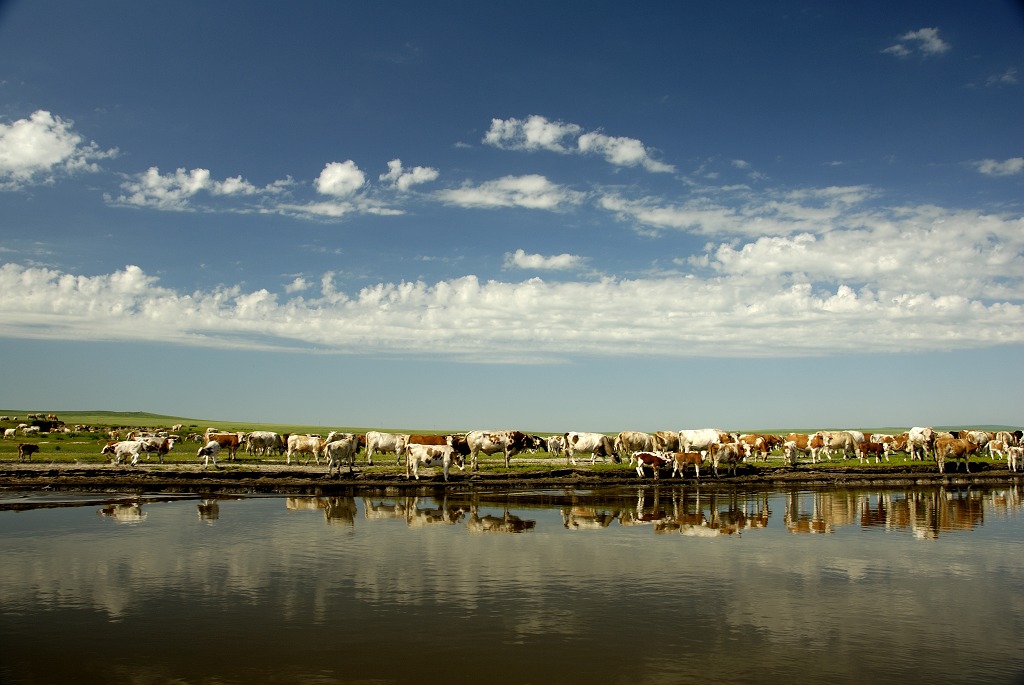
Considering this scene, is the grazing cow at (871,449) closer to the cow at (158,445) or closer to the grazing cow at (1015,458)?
the grazing cow at (1015,458)

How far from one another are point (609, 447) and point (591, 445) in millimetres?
1276

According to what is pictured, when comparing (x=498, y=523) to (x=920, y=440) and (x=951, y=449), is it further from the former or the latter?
(x=920, y=440)

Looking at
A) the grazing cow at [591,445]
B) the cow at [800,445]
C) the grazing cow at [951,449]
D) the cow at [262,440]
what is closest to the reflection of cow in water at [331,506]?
the grazing cow at [591,445]

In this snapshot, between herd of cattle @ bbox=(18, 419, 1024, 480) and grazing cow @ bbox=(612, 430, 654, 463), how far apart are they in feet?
0.21

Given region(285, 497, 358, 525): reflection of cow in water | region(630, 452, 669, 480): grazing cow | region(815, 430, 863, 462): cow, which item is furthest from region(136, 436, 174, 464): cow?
region(815, 430, 863, 462): cow

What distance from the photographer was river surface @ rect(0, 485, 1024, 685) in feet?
27.7

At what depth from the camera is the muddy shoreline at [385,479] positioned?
1137 inches

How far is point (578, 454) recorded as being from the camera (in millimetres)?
50750

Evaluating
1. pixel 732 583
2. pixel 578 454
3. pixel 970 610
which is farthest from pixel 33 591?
pixel 578 454

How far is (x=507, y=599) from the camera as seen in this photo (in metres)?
11.3

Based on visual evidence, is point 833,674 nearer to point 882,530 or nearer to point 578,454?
point 882,530

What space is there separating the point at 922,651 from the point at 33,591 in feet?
47.0

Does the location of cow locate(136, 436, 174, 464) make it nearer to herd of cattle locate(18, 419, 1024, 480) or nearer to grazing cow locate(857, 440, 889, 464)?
herd of cattle locate(18, 419, 1024, 480)

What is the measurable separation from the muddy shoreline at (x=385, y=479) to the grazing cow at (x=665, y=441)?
234 inches
